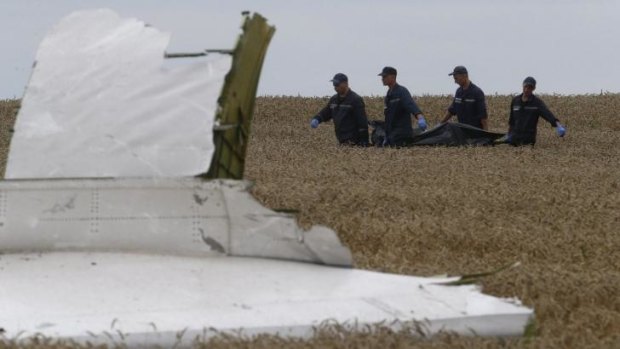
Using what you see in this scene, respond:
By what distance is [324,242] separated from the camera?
26.1ft

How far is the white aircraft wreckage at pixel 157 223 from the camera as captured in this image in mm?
7250

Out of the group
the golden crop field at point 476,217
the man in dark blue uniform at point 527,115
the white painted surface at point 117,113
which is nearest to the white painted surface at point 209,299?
the golden crop field at point 476,217

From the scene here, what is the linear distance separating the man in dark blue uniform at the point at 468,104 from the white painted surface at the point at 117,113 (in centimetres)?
1264

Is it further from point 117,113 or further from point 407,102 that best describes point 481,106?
point 117,113

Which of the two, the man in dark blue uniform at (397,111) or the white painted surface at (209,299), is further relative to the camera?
the man in dark blue uniform at (397,111)

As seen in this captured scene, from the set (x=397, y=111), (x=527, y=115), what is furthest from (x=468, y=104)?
(x=397, y=111)

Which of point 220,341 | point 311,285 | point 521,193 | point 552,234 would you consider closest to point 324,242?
point 311,285

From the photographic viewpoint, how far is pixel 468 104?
69.1 feet

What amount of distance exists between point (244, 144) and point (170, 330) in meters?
1.86

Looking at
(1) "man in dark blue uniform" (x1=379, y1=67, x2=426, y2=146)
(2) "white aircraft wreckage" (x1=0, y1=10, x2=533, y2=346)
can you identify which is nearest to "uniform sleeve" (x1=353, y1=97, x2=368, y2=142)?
(1) "man in dark blue uniform" (x1=379, y1=67, x2=426, y2=146)

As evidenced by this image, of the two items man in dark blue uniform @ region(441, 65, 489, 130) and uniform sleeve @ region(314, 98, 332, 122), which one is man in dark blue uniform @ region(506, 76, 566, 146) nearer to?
man in dark blue uniform @ region(441, 65, 489, 130)

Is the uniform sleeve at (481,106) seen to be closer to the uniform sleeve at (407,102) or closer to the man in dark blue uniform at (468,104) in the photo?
the man in dark blue uniform at (468,104)

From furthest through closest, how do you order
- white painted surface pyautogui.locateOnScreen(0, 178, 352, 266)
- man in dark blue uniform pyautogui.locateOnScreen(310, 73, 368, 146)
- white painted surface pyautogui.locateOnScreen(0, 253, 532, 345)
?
man in dark blue uniform pyautogui.locateOnScreen(310, 73, 368, 146)
white painted surface pyautogui.locateOnScreen(0, 178, 352, 266)
white painted surface pyautogui.locateOnScreen(0, 253, 532, 345)

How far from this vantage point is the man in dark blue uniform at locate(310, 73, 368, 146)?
804 inches
